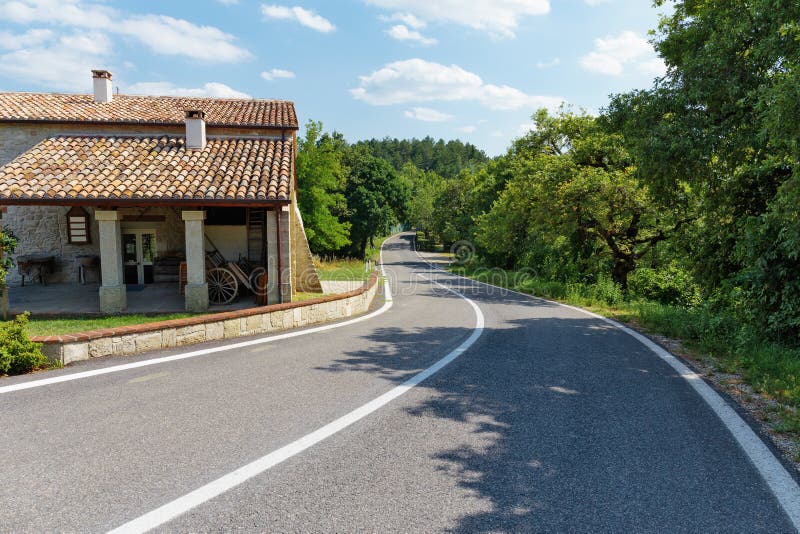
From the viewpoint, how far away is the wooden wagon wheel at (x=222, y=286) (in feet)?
47.2

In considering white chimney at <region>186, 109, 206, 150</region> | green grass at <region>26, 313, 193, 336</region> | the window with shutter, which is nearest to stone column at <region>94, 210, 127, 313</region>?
green grass at <region>26, 313, 193, 336</region>

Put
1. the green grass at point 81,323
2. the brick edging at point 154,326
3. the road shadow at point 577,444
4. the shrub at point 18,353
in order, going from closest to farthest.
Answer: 1. the road shadow at point 577,444
2. the shrub at point 18,353
3. the brick edging at point 154,326
4. the green grass at point 81,323

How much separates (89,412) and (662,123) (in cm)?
1083

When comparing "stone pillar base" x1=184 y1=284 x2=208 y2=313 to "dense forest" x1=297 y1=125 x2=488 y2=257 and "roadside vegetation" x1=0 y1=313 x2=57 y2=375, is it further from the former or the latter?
"dense forest" x1=297 y1=125 x2=488 y2=257

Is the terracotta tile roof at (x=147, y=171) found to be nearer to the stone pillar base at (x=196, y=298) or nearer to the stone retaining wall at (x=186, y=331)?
the stone pillar base at (x=196, y=298)

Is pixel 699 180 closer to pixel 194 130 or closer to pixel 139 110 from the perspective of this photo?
pixel 194 130

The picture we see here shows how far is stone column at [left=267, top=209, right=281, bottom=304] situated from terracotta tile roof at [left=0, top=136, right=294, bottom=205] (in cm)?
99

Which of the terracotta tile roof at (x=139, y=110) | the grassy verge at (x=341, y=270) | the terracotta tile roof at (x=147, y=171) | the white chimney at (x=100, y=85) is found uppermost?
the white chimney at (x=100, y=85)

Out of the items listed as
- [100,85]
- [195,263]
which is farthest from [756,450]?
[100,85]

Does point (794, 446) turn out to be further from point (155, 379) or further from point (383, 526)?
point (155, 379)

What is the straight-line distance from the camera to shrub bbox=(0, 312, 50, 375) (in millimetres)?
6729

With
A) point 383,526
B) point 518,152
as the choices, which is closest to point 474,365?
point 383,526

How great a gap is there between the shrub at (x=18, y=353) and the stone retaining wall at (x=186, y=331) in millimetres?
145

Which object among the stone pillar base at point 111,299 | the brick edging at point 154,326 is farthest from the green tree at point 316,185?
the brick edging at point 154,326
